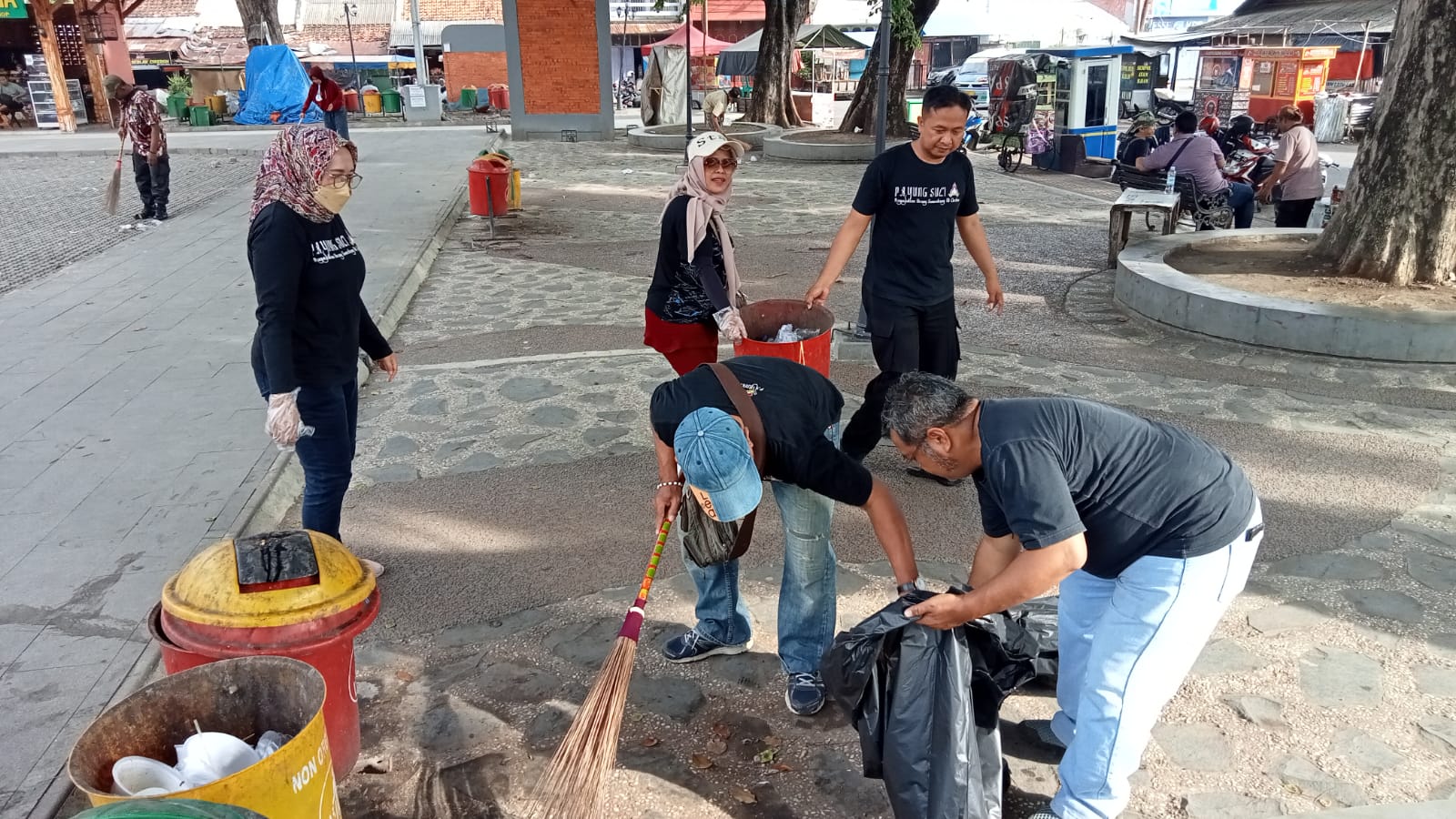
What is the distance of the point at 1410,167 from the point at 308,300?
7.85 meters

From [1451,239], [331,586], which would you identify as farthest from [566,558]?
[1451,239]

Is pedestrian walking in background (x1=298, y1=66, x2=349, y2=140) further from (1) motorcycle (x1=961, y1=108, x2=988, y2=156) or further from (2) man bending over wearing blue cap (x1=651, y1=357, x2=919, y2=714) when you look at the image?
(2) man bending over wearing blue cap (x1=651, y1=357, x2=919, y2=714)

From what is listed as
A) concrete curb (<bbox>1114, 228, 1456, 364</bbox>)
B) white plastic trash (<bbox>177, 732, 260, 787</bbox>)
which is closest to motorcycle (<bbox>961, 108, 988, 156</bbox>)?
concrete curb (<bbox>1114, 228, 1456, 364</bbox>)

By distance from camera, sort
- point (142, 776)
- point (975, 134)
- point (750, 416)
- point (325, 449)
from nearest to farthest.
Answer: point (142, 776), point (750, 416), point (325, 449), point (975, 134)

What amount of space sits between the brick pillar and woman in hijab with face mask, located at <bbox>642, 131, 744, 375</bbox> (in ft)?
63.6

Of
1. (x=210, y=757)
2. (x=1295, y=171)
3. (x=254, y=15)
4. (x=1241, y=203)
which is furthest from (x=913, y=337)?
(x=254, y=15)

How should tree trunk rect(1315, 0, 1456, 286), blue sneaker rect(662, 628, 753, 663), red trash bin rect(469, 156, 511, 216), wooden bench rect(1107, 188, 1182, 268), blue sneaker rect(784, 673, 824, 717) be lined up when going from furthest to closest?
1. red trash bin rect(469, 156, 511, 216)
2. wooden bench rect(1107, 188, 1182, 268)
3. tree trunk rect(1315, 0, 1456, 286)
4. blue sneaker rect(662, 628, 753, 663)
5. blue sneaker rect(784, 673, 824, 717)

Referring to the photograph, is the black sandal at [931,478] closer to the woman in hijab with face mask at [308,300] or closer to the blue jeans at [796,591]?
the blue jeans at [796,591]

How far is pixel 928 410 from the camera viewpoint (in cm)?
249

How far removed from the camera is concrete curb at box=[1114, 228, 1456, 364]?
22.3ft

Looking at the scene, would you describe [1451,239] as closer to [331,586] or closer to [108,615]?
[331,586]

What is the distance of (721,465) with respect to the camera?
2.62 meters

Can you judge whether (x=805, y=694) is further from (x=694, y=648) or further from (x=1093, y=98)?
(x=1093, y=98)

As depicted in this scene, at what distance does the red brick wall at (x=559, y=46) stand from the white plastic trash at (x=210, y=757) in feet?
72.1
